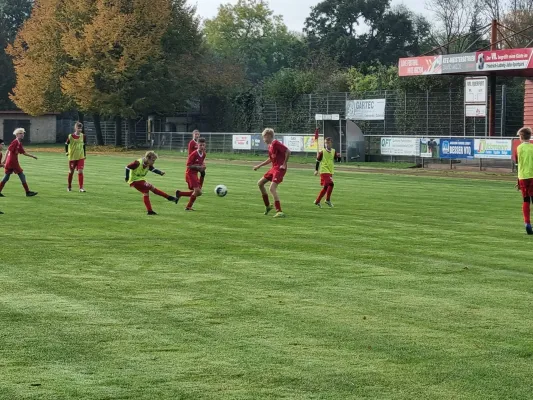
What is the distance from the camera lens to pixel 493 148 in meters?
40.8

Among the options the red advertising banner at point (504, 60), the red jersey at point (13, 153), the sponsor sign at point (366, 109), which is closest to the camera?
the red jersey at point (13, 153)

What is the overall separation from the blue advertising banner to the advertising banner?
0.31m

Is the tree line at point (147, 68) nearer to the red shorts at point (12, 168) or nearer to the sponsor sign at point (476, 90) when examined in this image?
the sponsor sign at point (476, 90)

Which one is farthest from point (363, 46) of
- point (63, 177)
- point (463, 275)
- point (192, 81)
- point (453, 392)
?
point (453, 392)

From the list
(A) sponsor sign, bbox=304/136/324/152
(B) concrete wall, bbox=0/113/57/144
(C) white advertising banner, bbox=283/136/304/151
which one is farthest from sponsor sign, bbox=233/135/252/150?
(B) concrete wall, bbox=0/113/57/144

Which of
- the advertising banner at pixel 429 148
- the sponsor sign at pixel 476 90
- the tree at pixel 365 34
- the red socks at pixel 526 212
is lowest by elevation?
the red socks at pixel 526 212

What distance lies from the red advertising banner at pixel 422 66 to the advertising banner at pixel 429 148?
339 cm

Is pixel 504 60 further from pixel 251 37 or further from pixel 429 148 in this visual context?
pixel 251 37

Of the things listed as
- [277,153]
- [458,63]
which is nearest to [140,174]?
[277,153]

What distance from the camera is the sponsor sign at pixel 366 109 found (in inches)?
2168

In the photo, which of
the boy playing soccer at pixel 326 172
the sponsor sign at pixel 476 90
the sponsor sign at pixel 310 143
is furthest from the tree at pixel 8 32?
the boy playing soccer at pixel 326 172

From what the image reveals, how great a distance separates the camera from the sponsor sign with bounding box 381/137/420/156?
45.4 m

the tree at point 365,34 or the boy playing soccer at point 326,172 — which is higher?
the tree at point 365,34

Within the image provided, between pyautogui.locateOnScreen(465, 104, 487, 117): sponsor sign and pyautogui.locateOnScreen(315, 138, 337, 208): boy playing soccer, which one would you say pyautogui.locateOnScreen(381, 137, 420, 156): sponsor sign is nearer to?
pyautogui.locateOnScreen(465, 104, 487, 117): sponsor sign
